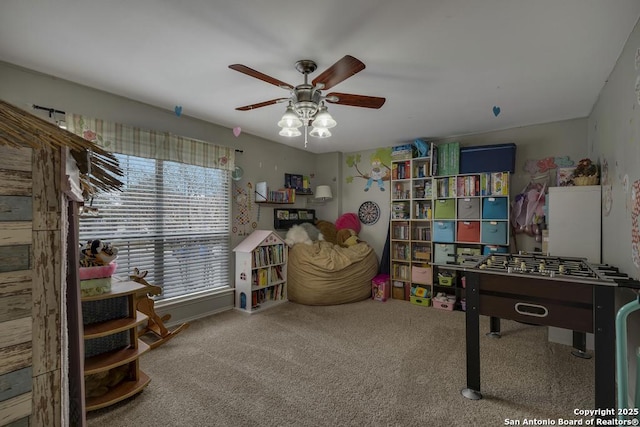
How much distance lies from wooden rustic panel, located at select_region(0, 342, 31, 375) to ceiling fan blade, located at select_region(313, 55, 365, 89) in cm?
174

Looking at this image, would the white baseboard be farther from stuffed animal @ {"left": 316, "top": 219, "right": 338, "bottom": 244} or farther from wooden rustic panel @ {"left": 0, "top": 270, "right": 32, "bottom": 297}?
wooden rustic panel @ {"left": 0, "top": 270, "right": 32, "bottom": 297}

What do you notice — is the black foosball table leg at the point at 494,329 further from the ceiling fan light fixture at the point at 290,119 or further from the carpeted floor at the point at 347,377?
the ceiling fan light fixture at the point at 290,119

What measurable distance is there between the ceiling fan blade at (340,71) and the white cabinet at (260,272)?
2292mm

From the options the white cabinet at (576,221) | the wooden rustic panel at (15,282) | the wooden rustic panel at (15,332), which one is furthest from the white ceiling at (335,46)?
the wooden rustic panel at (15,332)

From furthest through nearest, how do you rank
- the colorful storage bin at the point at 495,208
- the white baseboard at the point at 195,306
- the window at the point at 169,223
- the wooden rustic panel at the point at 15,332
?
1. the colorful storage bin at the point at 495,208
2. the white baseboard at the point at 195,306
3. the window at the point at 169,223
4. the wooden rustic panel at the point at 15,332

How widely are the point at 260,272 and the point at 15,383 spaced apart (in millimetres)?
2813

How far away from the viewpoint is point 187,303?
3.22 m

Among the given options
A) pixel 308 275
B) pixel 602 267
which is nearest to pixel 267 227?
pixel 308 275

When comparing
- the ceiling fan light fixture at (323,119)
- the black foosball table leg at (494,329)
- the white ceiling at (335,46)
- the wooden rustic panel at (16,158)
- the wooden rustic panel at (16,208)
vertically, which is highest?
the white ceiling at (335,46)

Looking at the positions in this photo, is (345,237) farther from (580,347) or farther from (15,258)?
(15,258)

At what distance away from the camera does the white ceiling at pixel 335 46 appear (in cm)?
158

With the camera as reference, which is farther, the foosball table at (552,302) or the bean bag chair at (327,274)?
the bean bag chair at (327,274)

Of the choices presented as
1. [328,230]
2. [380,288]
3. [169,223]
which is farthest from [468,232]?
[169,223]

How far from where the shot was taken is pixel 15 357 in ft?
2.87
